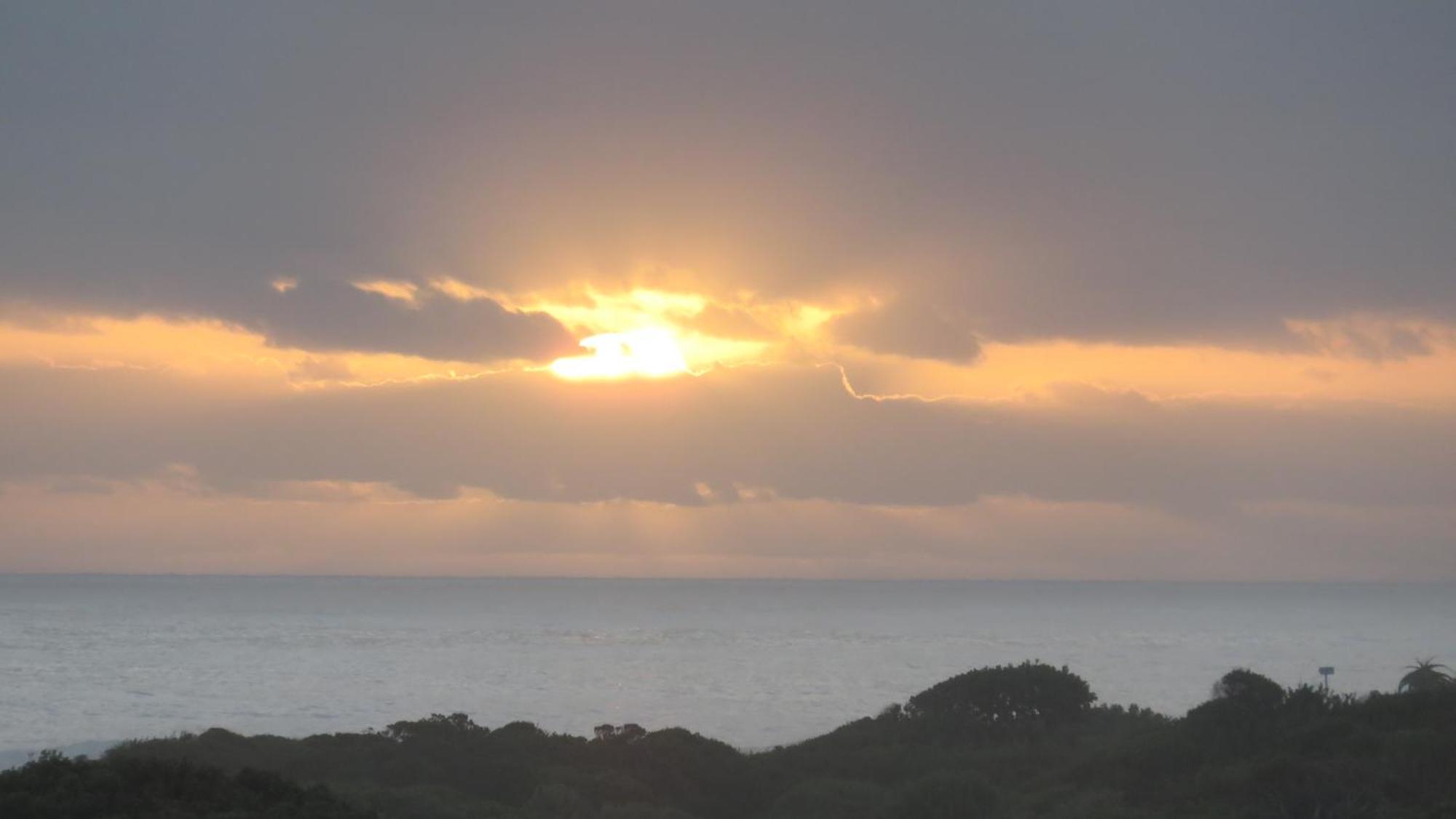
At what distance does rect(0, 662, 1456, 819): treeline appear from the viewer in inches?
1449

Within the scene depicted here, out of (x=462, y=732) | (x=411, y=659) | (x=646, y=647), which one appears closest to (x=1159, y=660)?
(x=646, y=647)

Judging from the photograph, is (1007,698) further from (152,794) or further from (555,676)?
(555,676)

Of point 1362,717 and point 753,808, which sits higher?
point 1362,717

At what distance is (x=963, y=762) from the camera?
155ft

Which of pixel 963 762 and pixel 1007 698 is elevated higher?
pixel 1007 698

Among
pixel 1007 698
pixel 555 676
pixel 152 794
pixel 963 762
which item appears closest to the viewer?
pixel 152 794

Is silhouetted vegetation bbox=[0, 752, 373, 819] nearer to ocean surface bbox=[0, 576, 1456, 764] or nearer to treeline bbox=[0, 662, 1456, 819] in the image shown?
treeline bbox=[0, 662, 1456, 819]

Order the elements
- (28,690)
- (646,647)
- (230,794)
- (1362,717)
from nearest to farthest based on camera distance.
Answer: (230,794) → (1362,717) → (28,690) → (646,647)

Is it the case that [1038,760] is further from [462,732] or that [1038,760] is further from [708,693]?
[708,693]

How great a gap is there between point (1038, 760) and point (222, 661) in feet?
399

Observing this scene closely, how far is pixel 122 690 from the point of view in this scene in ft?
375

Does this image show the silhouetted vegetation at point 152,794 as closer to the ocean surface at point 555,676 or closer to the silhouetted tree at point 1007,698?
the silhouetted tree at point 1007,698

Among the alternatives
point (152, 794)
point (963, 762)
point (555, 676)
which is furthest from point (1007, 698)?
point (555, 676)

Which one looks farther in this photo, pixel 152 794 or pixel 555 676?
pixel 555 676
